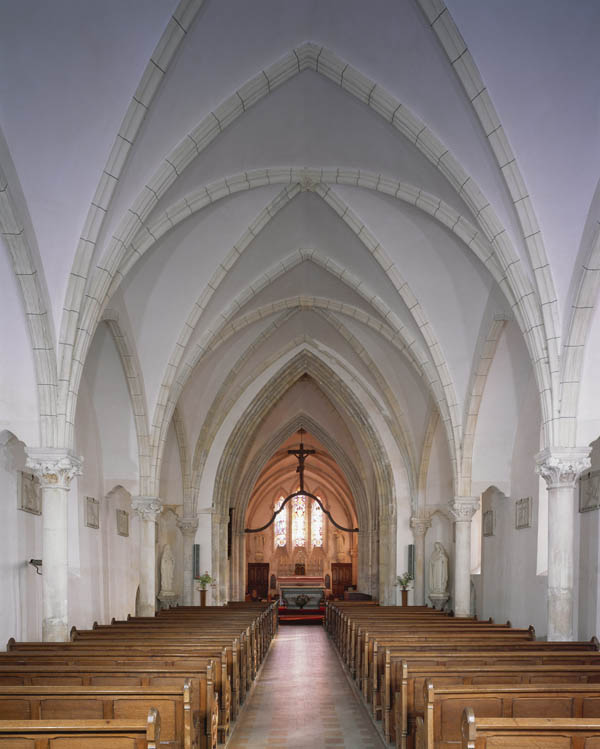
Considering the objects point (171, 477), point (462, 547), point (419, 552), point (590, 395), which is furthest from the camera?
point (171, 477)

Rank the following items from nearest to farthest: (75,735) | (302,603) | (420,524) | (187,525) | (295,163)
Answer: (75,735) < (295,163) < (420,524) < (187,525) < (302,603)

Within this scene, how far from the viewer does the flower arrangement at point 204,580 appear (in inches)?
966

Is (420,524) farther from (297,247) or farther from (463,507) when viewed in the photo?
(297,247)

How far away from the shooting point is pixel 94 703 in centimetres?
699

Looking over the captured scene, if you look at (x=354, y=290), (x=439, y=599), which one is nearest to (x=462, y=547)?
(x=439, y=599)

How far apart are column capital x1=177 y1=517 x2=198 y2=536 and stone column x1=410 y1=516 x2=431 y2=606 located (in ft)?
21.5

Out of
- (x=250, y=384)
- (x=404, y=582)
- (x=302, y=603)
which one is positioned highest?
(x=250, y=384)

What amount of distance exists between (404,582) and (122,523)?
345 inches

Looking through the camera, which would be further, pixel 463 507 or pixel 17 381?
pixel 463 507

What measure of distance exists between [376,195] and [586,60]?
18.7ft

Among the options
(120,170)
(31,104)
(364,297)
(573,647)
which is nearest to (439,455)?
(364,297)

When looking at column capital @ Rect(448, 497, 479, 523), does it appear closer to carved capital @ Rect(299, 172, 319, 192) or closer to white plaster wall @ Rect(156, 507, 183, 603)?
carved capital @ Rect(299, 172, 319, 192)

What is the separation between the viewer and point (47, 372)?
40.3ft

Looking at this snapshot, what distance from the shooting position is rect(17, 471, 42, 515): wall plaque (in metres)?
13.6
